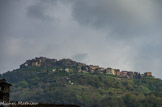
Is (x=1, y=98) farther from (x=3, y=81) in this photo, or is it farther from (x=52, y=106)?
(x=52, y=106)

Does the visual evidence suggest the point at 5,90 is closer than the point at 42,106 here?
No

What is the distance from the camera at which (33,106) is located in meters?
96.6

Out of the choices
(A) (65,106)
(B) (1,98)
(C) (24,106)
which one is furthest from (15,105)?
(B) (1,98)

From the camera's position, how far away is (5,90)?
12631 centimetres

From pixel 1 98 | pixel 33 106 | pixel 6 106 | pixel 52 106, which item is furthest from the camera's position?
pixel 1 98

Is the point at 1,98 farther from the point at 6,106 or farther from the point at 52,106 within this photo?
the point at 6,106

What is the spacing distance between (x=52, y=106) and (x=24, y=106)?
16.3 metres

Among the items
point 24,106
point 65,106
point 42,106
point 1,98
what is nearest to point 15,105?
point 24,106

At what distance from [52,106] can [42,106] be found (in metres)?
5.49

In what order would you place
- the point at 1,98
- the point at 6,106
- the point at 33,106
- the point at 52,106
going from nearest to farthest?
the point at 6,106, the point at 33,106, the point at 52,106, the point at 1,98

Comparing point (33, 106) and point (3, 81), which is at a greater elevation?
point (3, 81)

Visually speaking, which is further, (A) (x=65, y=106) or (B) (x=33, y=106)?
(A) (x=65, y=106)

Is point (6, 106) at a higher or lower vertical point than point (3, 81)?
lower

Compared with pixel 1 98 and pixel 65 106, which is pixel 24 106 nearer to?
pixel 65 106
